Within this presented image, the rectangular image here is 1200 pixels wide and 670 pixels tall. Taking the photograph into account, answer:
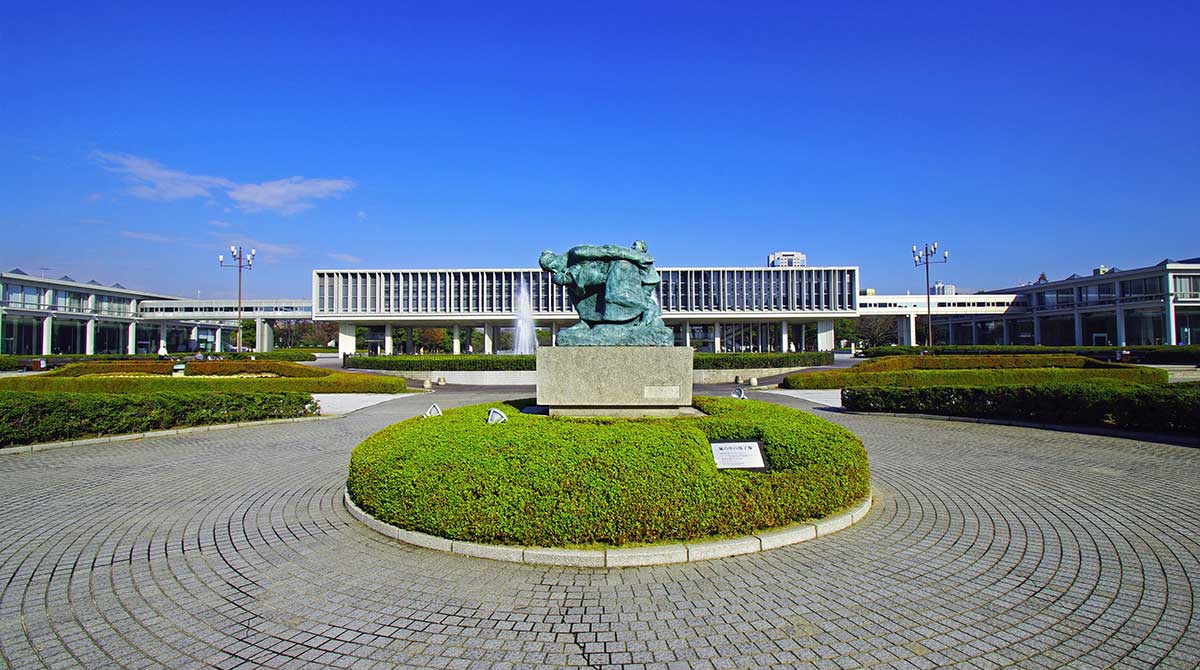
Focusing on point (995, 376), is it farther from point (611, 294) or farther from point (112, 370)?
point (112, 370)

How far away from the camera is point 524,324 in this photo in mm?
52594

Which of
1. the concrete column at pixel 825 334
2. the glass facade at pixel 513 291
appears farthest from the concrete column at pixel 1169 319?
the concrete column at pixel 825 334

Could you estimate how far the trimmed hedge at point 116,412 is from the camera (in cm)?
1073

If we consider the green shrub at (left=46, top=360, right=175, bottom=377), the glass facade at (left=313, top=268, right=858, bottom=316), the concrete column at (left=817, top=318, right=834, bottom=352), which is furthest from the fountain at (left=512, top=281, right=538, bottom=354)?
the concrete column at (left=817, top=318, right=834, bottom=352)

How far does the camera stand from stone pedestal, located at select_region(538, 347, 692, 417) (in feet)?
29.7

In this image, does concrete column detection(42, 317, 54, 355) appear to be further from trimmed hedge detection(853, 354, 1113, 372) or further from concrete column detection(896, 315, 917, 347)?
concrete column detection(896, 315, 917, 347)

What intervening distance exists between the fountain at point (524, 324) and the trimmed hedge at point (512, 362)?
55.2ft

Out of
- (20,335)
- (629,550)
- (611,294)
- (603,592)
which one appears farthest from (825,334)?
(20,335)

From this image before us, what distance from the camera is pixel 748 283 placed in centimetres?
5681

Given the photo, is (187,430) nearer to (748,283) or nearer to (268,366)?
(268,366)

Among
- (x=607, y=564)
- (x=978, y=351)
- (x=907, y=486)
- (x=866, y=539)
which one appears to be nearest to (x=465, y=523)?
(x=607, y=564)

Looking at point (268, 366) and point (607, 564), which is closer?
point (607, 564)

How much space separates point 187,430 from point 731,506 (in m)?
13.2

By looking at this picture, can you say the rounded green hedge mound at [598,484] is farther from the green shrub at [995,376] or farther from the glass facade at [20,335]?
the glass facade at [20,335]
